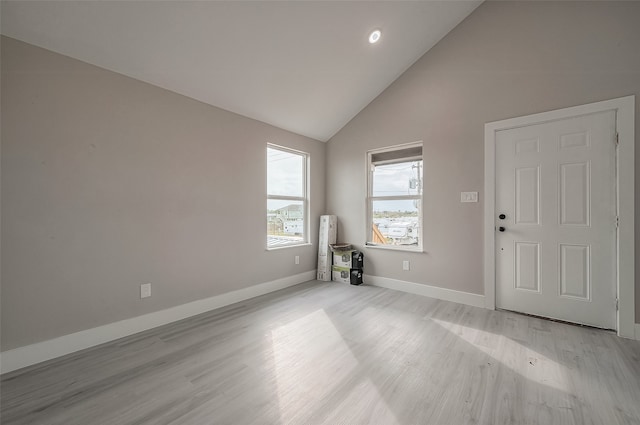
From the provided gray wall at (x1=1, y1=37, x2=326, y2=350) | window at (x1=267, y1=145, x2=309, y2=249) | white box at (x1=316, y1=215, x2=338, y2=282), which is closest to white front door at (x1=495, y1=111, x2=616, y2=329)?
white box at (x1=316, y1=215, x2=338, y2=282)

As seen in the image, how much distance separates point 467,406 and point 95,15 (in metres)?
3.59

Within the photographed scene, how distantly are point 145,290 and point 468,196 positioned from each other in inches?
144

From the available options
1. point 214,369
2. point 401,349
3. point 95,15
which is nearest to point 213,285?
point 214,369

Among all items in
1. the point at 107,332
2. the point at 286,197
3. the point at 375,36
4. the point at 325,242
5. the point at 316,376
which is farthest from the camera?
the point at 325,242

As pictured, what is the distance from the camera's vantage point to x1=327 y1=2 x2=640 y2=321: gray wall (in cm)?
250

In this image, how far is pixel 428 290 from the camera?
352 cm

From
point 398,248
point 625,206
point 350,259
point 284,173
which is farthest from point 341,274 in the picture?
point 625,206

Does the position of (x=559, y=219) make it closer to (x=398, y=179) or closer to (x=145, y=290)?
(x=398, y=179)

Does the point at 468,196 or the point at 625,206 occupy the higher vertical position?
the point at 468,196

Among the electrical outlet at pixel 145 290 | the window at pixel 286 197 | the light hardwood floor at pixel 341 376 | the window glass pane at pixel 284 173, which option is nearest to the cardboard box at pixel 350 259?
the window at pixel 286 197

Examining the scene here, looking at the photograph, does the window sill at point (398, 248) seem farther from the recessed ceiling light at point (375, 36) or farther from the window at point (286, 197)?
the recessed ceiling light at point (375, 36)

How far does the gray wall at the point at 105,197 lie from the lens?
1950 mm

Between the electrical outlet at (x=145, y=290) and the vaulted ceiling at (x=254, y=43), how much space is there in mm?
1968

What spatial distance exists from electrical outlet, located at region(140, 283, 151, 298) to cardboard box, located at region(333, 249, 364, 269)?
2.52 metres
